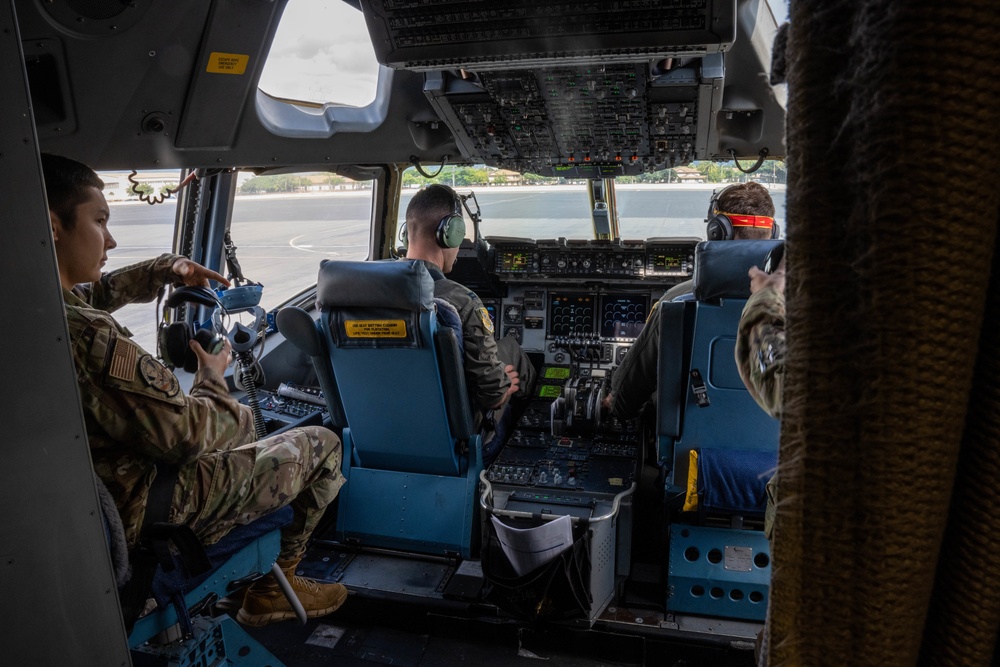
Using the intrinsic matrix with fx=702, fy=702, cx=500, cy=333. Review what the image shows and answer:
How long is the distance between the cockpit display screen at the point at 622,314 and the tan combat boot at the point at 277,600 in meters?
2.20

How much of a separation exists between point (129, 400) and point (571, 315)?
2884 mm

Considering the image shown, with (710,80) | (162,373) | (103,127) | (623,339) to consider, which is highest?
(710,80)

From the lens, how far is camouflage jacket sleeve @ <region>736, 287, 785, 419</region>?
132cm

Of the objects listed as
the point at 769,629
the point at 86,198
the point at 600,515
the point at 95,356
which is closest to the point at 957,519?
the point at 769,629

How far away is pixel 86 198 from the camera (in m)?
1.67

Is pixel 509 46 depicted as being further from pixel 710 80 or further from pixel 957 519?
pixel 957 519

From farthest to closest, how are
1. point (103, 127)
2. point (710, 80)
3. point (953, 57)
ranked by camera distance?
point (710, 80), point (103, 127), point (953, 57)

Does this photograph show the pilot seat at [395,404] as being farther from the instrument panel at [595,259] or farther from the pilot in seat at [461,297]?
the instrument panel at [595,259]

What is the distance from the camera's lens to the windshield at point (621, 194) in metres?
3.80

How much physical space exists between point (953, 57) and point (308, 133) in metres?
3.10

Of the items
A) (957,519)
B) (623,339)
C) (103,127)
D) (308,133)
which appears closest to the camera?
(957,519)

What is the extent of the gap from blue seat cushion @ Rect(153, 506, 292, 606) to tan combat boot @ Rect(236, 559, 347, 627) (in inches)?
19.7

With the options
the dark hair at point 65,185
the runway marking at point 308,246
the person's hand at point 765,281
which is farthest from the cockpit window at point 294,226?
the person's hand at point 765,281

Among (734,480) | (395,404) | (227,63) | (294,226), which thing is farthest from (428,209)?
(734,480)
